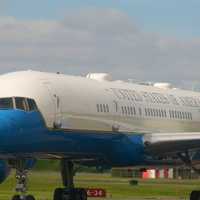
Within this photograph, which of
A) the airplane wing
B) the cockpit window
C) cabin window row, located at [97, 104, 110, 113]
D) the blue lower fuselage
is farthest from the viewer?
the airplane wing

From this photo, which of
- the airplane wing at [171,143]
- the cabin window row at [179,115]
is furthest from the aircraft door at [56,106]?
the cabin window row at [179,115]

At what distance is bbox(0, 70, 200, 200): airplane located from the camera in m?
31.7

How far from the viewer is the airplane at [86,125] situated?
31688mm

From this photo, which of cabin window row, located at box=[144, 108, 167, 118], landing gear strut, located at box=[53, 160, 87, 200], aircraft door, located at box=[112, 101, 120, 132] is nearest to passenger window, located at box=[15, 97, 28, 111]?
aircraft door, located at box=[112, 101, 120, 132]

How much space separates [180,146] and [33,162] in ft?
18.3

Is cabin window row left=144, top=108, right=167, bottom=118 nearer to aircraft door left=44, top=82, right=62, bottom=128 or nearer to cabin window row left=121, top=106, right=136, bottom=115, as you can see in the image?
cabin window row left=121, top=106, right=136, bottom=115

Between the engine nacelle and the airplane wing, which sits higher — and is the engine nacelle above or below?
below

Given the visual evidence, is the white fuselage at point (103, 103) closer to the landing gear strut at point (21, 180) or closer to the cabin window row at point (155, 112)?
the cabin window row at point (155, 112)

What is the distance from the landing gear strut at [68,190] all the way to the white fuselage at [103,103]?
132 inches

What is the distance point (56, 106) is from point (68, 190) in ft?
21.9

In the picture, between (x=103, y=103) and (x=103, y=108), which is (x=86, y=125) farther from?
(x=103, y=103)

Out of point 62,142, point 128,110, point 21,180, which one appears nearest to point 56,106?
point 62,142

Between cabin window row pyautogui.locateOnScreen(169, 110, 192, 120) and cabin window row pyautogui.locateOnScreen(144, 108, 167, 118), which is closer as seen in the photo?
cabin window row pyautogui.locateOnScreen(144, 108, 167, 118)

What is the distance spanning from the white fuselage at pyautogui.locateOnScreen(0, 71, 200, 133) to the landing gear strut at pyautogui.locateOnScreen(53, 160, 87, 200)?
3.36m
